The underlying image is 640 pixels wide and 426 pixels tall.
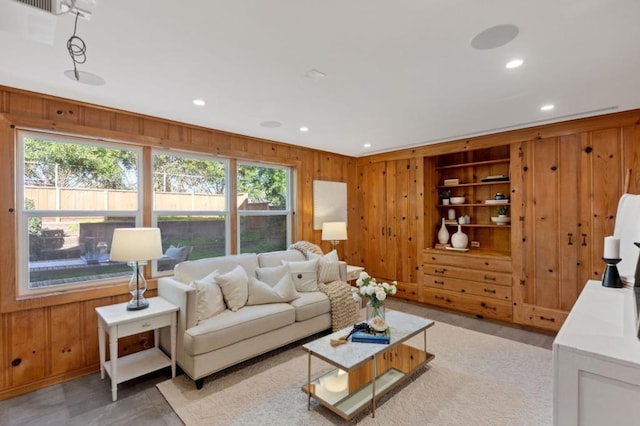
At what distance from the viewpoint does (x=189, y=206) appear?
3615mm

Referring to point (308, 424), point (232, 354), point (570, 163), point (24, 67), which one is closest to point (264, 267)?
point (232, 354)

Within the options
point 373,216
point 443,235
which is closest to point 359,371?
point 443,235

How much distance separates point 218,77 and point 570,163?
381cm

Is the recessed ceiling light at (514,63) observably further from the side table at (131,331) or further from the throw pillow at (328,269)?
the side table at (131,331)

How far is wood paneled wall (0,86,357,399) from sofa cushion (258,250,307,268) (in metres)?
1.18

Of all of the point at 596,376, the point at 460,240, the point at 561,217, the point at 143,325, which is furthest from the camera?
the point at 460,240

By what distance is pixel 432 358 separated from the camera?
9.18 feet

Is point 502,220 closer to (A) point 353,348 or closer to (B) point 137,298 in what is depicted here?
(A) point 353,348

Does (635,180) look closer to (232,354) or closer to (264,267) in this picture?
(264,267)

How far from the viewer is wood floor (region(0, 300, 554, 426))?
214 centimetres

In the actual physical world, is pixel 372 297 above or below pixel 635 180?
below

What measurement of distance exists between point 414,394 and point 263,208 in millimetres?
2906

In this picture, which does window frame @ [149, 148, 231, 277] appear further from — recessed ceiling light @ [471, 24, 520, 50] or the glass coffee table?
recessed ceiling light @ [471, 24, 520, 50]

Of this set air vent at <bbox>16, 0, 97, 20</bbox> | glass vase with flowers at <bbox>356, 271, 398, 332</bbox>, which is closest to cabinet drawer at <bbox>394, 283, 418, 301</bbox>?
glass vase with flowers at <bbox>356, 271, 398, 332</bbox>
